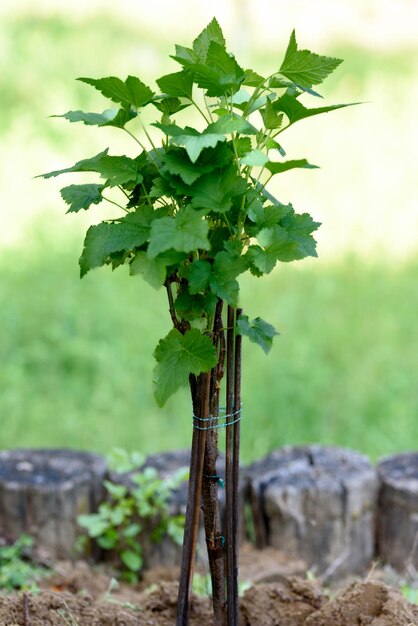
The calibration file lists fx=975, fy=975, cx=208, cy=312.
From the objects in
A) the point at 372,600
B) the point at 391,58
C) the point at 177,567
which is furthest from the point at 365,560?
the point at 391,58

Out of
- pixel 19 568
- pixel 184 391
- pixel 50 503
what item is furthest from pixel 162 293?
pixel 19 568

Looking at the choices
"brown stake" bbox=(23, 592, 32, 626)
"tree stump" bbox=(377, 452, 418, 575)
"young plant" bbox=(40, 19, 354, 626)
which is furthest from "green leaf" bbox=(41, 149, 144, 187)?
"tree stump" bbox=(377, 452, 418, 575)

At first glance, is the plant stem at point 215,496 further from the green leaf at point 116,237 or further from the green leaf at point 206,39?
the green leaf at point 206,39

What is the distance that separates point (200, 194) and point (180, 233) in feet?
0.32

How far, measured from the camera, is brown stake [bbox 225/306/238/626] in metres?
1.86

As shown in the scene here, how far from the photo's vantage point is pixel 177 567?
3.25 metres

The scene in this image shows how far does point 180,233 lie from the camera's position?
161 cm

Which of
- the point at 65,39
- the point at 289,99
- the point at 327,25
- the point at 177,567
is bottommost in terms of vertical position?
the point at 177,567

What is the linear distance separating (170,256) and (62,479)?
189cm

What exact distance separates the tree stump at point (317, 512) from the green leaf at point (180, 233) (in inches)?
72.9

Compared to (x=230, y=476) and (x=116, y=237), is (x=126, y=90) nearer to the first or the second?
(x=116, y=237)

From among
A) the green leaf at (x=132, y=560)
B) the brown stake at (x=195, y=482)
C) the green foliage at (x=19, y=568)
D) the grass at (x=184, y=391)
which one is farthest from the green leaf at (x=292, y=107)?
the grass at (x=184, y=391)

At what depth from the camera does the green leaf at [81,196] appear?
5.95ft

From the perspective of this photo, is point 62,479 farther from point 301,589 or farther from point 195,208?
point 195,208
